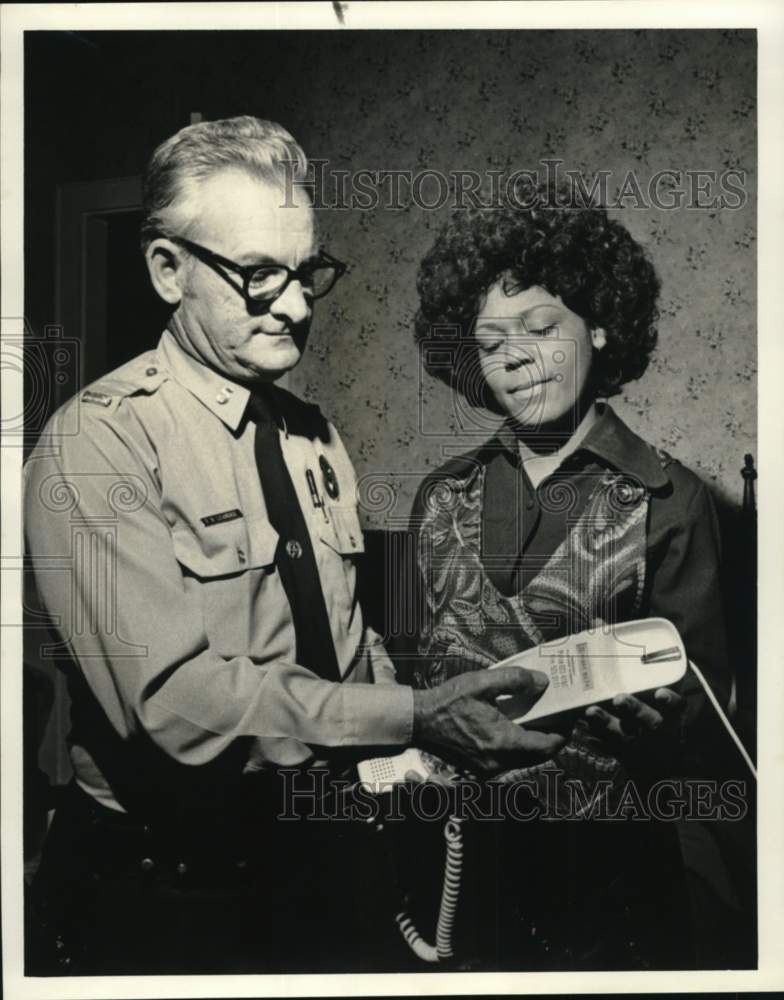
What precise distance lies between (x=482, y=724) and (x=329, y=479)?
641 mm

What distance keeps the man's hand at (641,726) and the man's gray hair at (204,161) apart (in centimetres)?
137

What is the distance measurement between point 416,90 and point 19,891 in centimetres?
201

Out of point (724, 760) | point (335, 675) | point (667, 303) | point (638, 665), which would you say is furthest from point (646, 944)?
point (667, 303)

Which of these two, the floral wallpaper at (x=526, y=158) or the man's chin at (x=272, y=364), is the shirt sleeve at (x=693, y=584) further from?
the man's chin at (x=272, y=364)

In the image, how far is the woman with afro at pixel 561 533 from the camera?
94.9 inches

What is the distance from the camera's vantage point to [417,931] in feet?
7.98

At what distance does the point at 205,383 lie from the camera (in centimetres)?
239

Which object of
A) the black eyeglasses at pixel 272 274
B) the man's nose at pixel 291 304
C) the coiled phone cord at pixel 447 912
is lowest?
the coiled phone cord at pixel 447 912

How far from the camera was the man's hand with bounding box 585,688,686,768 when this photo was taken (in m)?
2.39

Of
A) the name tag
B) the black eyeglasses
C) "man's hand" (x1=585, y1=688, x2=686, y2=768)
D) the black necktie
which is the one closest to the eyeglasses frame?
the black eyeglasses

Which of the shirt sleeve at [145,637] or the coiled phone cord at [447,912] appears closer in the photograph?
the shirt sleeve at [145,637]

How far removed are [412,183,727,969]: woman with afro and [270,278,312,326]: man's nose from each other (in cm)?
28

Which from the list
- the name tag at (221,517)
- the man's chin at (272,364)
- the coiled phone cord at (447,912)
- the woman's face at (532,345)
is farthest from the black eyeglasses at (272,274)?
the coiled phone cord at (447,912)

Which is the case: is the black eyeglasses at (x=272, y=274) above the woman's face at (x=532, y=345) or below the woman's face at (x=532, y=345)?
above
